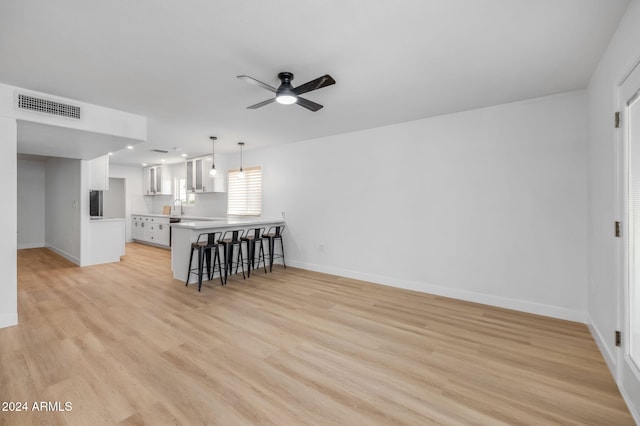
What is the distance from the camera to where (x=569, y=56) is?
247 centimetres

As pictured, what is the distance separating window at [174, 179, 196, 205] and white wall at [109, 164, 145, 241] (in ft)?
5.47

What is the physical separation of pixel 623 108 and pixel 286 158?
4.97 m

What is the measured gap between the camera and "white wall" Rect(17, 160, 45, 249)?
763 centimetres

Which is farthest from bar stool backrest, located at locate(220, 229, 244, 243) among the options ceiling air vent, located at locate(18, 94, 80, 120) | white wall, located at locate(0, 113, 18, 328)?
ceiling air vent, located at locate(18, 94, 80, 120)

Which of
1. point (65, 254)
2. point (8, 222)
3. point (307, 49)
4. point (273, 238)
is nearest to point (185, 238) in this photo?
point (273, 238)

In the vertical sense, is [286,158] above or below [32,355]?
above

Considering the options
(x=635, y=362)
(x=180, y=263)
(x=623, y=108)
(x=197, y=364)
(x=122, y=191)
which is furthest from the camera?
(x=122, y=191)

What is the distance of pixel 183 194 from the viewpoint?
881 centimetres

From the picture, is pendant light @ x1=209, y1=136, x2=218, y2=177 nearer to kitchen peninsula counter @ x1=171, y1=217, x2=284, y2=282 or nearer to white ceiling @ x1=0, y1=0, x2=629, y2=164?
kitchen peninsula counter @ x1=171, y1=217, x2=284, y2=282

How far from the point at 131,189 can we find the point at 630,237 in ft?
36.7

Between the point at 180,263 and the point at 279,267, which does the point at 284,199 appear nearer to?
the point at 279,267

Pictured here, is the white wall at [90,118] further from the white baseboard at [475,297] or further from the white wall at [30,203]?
the white wall at [30,203]

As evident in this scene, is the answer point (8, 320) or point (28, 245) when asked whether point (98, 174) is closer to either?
point (28, 245)

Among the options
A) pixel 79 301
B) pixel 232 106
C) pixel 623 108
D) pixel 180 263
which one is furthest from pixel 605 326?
pixel 79 301
